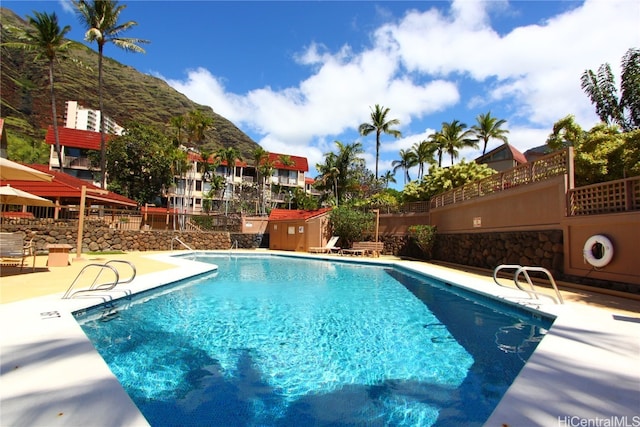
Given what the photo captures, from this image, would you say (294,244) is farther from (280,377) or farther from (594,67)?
(594,67)

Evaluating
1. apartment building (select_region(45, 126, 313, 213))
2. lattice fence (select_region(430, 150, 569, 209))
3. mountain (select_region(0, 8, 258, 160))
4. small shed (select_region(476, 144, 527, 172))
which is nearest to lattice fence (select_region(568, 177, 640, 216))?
lattice fence (select_region(430, 150, 569, 209))

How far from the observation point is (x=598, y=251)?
26.3ft

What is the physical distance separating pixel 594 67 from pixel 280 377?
2517cm

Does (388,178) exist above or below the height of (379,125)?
below

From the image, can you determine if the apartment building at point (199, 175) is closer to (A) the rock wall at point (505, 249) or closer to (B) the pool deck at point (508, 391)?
(A) the rock wall at point (505, 249)

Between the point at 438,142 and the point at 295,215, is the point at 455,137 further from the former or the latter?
the point at 295,215

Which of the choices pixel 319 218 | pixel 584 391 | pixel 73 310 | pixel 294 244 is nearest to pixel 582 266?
pixel 584 391

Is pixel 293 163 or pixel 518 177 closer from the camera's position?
pixel 518 177

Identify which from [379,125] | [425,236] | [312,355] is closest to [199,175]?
[379,125]

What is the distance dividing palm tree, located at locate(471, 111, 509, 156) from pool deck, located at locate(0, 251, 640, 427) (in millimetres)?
33367

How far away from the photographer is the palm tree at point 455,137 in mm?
34781

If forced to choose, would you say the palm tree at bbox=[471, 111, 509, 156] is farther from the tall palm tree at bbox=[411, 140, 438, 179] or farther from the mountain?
the mountain

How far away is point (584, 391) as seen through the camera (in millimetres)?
2920

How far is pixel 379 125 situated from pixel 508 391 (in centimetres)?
3414
